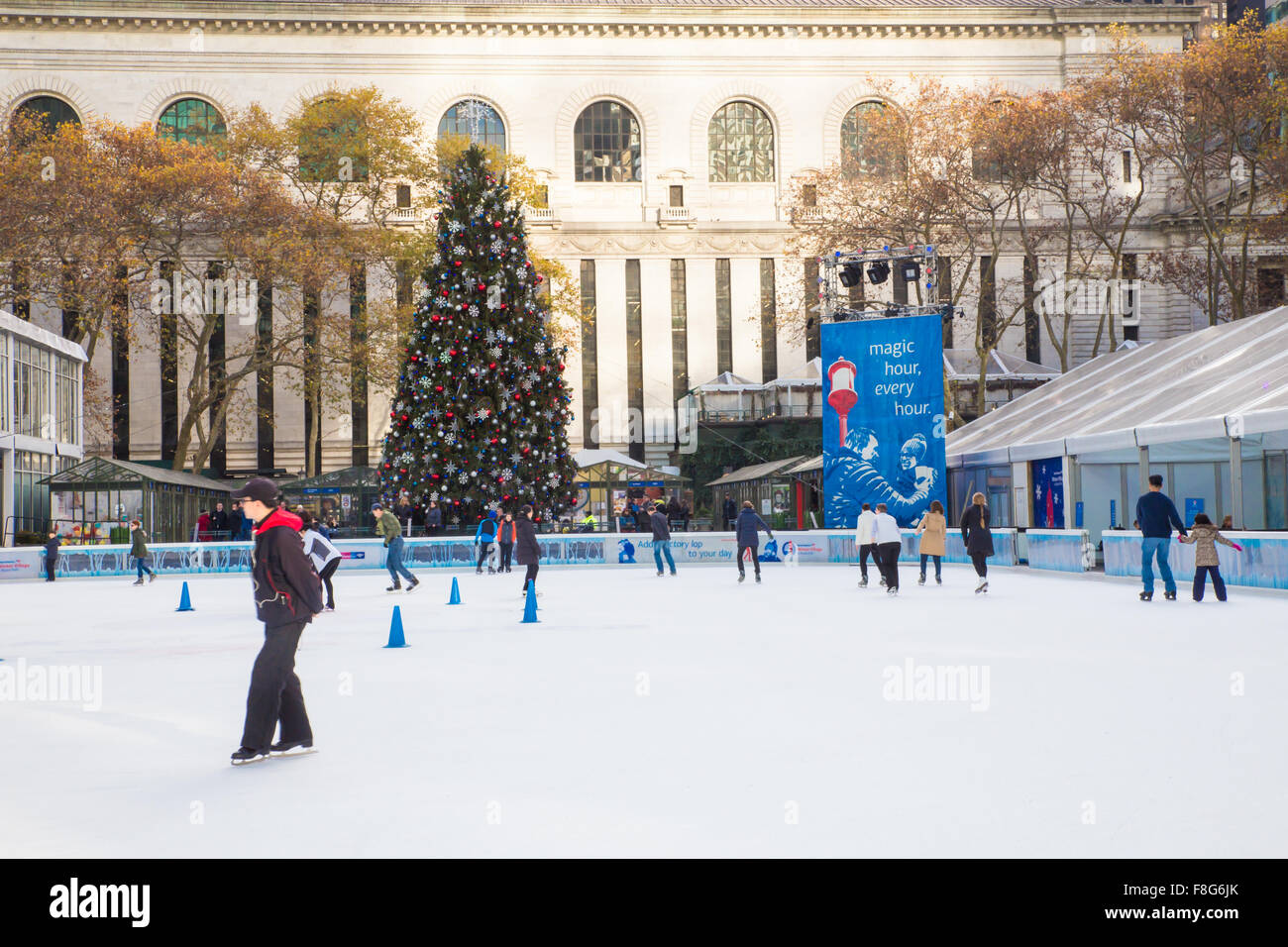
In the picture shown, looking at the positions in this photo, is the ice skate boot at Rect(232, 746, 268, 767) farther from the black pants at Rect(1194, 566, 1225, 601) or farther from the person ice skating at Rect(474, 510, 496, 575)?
the person ice skating at Rect(474, 510, 496, 575)

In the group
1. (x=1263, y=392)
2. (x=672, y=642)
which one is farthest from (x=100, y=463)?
(x=1263, y=392)

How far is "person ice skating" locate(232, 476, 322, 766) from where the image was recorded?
6.80m

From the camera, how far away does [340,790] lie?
239 inches

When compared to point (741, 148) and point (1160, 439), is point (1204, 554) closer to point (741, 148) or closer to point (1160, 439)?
point (1160, 439)

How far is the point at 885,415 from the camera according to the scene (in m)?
29.3

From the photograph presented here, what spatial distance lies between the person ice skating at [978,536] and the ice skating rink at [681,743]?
4943mm

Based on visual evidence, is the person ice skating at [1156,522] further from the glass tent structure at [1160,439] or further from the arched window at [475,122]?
the arched window at [475,122]

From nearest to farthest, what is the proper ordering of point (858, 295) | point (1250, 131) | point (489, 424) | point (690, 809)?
point (690, 809)
point (489, 424)
point (1250, 131)
point (858, 295)

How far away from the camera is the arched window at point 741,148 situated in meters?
56.2

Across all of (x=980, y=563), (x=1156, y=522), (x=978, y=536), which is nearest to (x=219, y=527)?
(x=978, y=536)

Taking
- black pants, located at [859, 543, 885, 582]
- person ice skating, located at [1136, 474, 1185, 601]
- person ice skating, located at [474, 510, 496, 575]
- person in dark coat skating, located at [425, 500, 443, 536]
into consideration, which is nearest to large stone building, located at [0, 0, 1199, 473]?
person in dark coat skating, located at [425, 500, 443, 536]

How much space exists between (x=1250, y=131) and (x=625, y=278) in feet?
85.7

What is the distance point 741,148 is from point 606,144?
6.05 metres

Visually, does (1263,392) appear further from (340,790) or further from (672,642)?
(340,790)
